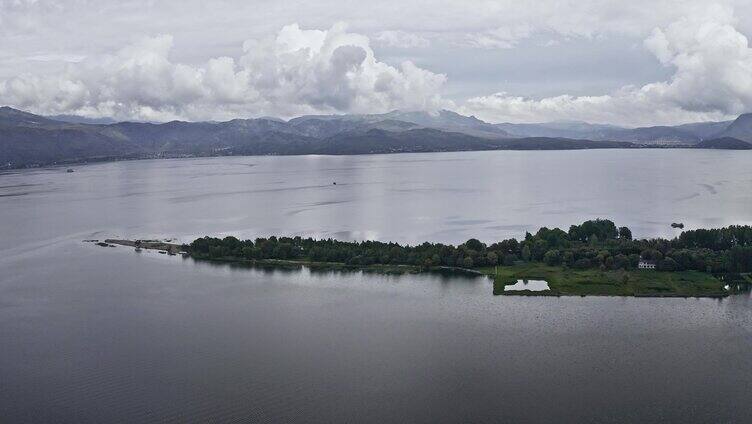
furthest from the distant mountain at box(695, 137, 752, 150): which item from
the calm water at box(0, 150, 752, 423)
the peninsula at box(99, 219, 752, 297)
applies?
the peninsula at box(99, 219, 752, 297)

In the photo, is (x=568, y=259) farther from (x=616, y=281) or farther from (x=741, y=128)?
(x=741, y=128)

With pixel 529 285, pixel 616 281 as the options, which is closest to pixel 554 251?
pixel 529 285

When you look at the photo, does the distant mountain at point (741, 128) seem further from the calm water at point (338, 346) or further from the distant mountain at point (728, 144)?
the calm water at point (338, 346)

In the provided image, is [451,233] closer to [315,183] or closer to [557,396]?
[557,396]

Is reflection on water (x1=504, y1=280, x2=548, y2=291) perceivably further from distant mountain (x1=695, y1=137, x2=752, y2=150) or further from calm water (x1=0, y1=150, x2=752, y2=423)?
distant mountain (x1=695, y1=137, x2=752, y2=150)

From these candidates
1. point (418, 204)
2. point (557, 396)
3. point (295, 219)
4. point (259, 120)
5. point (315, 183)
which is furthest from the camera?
point (259, 120)

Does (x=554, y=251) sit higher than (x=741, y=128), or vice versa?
(x=741, y=128)

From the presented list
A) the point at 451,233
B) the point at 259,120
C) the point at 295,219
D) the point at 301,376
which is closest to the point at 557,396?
the point at 301,376
